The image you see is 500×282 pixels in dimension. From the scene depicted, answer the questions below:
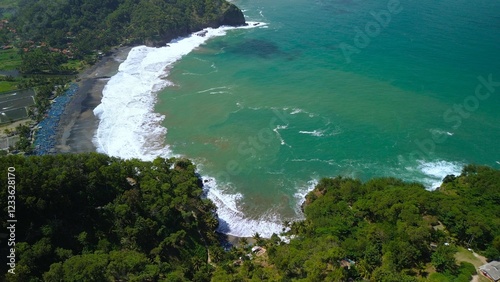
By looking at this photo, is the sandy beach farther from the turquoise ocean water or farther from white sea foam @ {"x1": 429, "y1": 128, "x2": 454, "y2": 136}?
white sea foam @ {"x1": 429, "y1": 128, "x2": 454, "y2": 136}

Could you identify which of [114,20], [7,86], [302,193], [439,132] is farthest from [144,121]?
[114,20]

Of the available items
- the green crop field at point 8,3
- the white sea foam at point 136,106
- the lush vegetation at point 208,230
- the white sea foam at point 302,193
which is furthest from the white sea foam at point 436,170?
the green crop field at point 8,3

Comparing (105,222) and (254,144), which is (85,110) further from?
(105,222)

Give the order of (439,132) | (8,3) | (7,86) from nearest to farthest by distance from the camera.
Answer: (439,132), (7,86), (8,3)

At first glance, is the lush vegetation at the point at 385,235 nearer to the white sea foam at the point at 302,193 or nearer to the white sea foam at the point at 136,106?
the white sea foam at the point at 302,193

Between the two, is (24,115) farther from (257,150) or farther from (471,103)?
(471,103)

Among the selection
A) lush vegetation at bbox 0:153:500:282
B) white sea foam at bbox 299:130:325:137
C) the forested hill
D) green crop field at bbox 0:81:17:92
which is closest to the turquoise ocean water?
A: white sea foam at bbox 299:130:325:137
